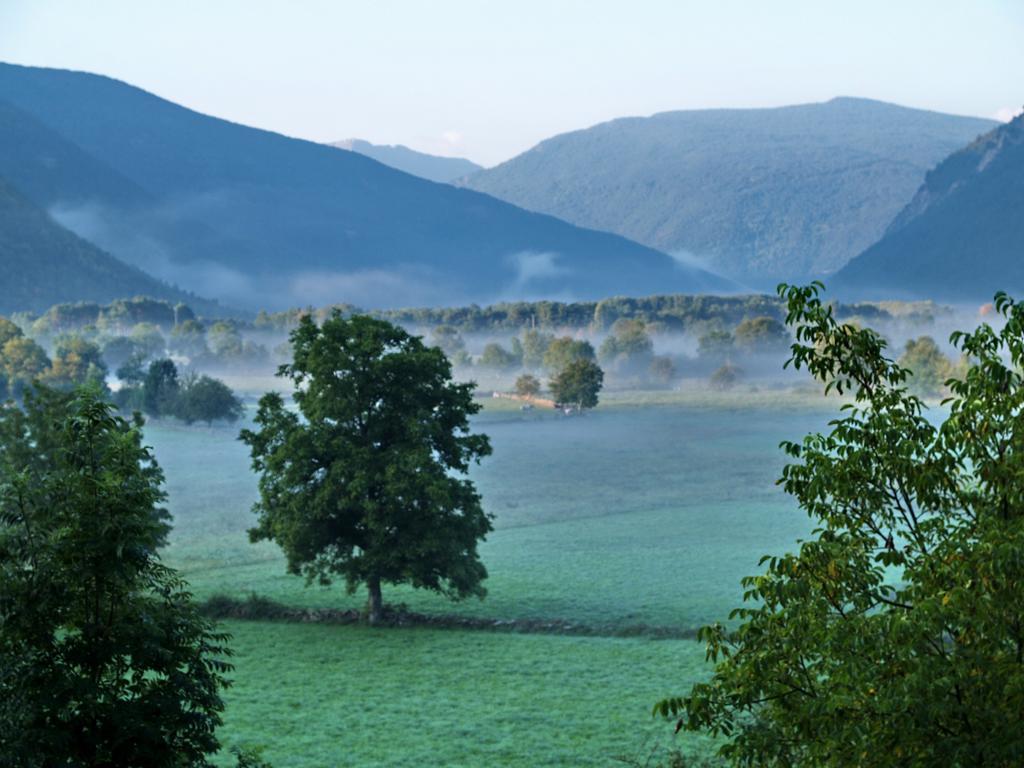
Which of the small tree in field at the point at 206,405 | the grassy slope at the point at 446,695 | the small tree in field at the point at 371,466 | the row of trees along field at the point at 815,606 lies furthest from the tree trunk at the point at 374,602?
the small tree in field at the point at 206,405

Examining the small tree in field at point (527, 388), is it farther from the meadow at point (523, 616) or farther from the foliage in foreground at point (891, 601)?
the foliage in foreground at point (891, 601)

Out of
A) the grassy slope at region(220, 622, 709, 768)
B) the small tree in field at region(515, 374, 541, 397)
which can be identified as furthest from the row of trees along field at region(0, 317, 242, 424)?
the grassy slope at region(220, 622, 709, 768)

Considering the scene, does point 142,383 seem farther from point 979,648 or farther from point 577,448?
point 979,648

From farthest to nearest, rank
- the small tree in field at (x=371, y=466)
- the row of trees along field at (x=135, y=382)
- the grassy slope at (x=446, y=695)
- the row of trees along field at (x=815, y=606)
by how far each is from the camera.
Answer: the row of trees along field at (x=135, y=382)
the small tree in field at (x=371, y=466)
the grassy slope at (x=446, y=695)
the row of trees along field at (x=815, y=606)

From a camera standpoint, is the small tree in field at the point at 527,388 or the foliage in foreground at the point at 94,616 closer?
the foliage in foreground at the point at 94,616

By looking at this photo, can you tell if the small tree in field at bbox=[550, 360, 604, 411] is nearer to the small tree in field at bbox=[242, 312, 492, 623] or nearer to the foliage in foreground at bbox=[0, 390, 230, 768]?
the small tree in field at bbox=[242, 312, 492, 623]

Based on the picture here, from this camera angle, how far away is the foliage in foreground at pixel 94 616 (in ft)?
57.7

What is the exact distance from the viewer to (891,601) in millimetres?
14547

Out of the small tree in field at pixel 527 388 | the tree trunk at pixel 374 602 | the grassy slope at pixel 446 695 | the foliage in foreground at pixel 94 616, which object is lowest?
the grassy slope at pixel 446 695

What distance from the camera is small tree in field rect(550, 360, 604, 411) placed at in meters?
151

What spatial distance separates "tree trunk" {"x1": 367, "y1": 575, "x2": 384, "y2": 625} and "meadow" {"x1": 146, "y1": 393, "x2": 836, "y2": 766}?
1.45m

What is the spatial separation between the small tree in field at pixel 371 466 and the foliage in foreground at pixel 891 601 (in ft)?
108

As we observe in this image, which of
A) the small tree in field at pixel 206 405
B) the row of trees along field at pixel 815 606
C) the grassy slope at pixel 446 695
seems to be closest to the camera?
the row of trees along field at pixel 815 606

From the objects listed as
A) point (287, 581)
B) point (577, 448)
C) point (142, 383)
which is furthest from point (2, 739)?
point (142, 383)
